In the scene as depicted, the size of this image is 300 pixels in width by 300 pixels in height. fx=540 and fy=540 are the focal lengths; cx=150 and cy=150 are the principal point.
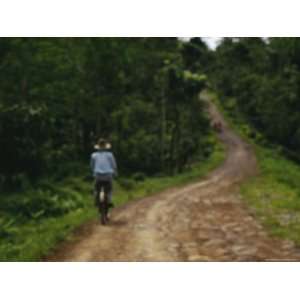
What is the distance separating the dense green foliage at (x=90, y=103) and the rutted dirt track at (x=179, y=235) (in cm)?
607

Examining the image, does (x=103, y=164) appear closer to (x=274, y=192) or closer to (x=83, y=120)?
(x=274, y=192)

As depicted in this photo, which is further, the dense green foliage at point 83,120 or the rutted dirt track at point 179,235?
the dense green foliage at point 83,120

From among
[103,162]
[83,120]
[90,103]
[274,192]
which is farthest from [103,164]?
[83,120]

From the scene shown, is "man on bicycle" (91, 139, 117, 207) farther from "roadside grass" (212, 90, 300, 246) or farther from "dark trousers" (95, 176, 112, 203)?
A: "roadside grass" (212, 90, 300, 246)

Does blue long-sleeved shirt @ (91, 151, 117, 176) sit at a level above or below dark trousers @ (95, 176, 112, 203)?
above

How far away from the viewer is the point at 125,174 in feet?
84.3

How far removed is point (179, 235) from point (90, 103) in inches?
673

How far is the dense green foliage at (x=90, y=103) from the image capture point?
2058cm

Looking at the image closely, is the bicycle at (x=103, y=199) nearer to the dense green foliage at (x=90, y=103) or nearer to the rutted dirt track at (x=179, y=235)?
the rutted dirt track at (x=179, y=235)

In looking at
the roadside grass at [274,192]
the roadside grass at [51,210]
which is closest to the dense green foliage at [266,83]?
the roadside grass at [274,192]

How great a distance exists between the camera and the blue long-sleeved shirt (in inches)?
457

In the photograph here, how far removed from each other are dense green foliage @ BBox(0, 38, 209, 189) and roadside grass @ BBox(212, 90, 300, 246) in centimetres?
514

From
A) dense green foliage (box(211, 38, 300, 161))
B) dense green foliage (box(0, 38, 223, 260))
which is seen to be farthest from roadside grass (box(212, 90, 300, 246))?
dense green foliage (box(0, 38, 223, 260))

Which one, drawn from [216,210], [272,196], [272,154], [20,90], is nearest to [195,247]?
[216,210]
